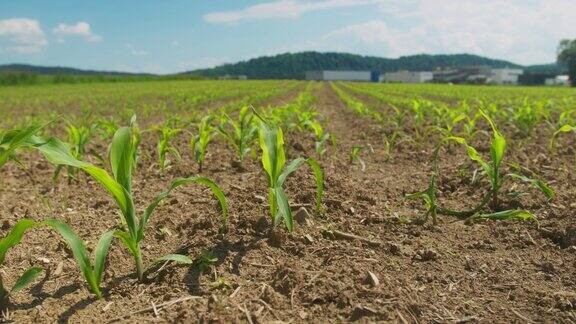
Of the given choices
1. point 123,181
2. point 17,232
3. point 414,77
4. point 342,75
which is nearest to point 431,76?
point 414,77

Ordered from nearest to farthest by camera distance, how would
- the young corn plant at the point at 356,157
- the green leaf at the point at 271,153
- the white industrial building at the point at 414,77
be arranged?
the green leaf at the point at 271,153
the young corn plant at the point at 356,157
the white industrial building at the point at 414,77

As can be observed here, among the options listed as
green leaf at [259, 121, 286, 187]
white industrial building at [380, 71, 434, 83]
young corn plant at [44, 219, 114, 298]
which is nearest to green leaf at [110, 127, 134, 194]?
young corn plant at [44, 219, 114, 298]

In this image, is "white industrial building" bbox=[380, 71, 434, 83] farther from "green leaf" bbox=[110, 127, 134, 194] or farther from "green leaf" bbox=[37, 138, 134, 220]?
"green leaf" bbox=[37, 138, 134, 220]

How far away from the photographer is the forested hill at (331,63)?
432ft

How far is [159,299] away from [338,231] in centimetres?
94

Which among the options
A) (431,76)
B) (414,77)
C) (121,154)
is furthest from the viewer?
(431,76)

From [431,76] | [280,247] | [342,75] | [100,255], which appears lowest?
[280,247]

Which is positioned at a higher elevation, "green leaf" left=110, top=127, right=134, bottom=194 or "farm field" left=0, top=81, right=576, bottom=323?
"green leaf" left=110, top=127, right=134, bottom=194

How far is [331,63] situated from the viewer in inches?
5861

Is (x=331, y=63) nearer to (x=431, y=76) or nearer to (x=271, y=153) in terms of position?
(x=431, y=76)

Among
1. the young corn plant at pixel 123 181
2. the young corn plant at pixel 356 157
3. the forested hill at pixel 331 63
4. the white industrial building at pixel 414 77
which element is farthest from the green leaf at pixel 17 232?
the forested hill at pixel 331 63

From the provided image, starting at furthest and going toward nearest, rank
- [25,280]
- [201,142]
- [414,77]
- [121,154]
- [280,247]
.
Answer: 1. [414,77]
2. [201,142]
3. [280,247]
4. [121,154]
5. [25,280]

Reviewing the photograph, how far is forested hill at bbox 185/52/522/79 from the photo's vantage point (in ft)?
432

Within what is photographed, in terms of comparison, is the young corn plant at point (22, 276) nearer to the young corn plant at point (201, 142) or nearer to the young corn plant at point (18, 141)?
the young corn plant at point (18, 141)
